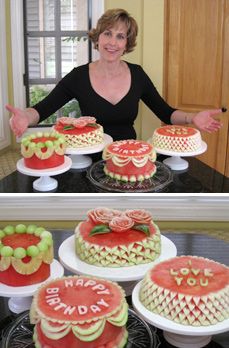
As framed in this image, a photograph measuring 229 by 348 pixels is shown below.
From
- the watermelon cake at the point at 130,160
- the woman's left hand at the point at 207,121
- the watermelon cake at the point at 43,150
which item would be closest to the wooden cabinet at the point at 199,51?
the woman's left hand at the point at 207,121

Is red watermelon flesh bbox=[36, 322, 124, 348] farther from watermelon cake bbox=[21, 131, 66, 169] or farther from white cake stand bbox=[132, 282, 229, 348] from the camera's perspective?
watermelon cake bbox=[21, 131, 66, 169]

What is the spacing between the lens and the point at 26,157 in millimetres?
980

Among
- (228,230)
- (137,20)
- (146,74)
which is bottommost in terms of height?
(228,230)

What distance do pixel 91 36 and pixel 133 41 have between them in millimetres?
103

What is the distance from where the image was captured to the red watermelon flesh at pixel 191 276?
631mm

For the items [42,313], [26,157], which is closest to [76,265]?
Answer: [42,313]

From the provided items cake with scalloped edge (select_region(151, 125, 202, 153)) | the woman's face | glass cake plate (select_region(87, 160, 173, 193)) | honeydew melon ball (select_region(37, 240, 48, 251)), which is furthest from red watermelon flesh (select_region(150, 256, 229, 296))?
the woman's face

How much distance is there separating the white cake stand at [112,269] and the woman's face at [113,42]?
0.45 m

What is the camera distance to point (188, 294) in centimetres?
62

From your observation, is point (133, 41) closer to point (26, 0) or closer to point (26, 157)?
point (26, 0)

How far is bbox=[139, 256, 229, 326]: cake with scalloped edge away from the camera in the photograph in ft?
2.01

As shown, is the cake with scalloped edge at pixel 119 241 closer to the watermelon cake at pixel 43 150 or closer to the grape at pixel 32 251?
the grape at pixel 32 251

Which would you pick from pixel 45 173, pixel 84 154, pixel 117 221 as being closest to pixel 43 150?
pixel 45 173

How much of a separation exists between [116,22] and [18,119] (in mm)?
298
